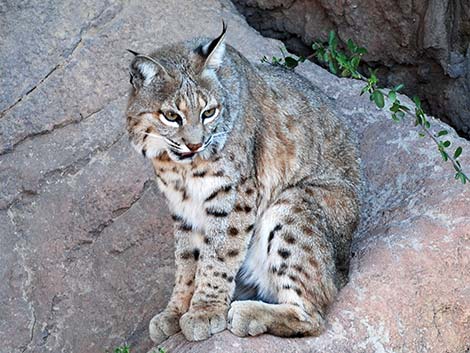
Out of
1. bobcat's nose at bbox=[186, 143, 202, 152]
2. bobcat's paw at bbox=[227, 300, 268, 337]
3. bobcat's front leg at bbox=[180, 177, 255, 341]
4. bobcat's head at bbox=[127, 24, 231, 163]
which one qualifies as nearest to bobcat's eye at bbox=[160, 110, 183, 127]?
bobcat's head at bbox=[127, 24, 231, 163]

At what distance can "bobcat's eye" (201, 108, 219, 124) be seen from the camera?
182 inches

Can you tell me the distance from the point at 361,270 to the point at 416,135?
118 centimetres

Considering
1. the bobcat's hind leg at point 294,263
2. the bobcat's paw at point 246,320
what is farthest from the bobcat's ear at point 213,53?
the bobcat's paw at point 246,320

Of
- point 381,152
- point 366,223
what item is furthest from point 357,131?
point 366,223

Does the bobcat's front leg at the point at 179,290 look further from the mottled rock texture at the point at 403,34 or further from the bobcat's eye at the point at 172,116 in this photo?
the mottled rock texture at the point at 403,34

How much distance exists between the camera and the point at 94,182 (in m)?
5.88

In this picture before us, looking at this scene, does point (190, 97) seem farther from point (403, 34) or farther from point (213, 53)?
point (403, 34)

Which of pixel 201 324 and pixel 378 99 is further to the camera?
pixel 378 99

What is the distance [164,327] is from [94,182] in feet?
4.42

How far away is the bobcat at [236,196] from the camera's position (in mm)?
4602

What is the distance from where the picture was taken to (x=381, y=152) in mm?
5754

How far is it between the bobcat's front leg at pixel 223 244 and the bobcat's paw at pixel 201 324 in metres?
0.04

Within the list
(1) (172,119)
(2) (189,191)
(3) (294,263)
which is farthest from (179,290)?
(1) (172,119)

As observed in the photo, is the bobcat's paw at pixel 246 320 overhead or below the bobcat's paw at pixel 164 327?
overhead
